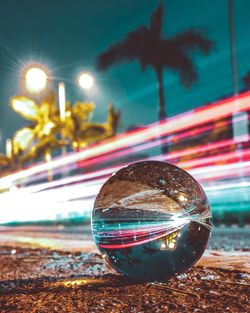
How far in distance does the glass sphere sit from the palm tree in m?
23.0

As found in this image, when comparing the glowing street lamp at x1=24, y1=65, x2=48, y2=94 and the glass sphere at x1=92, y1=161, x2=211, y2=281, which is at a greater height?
the glowing street lamp at x1=24, y1=65, x2=48, y2=94

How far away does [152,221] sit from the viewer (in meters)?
4.16

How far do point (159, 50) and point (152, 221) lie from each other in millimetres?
24908

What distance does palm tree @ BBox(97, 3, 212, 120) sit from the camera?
2684 cm

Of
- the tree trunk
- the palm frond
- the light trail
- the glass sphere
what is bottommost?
the glass sphere

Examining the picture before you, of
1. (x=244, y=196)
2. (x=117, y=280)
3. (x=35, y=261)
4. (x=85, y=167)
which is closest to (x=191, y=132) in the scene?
(x=85, y=167)

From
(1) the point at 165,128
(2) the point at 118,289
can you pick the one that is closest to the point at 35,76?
(1) the point at 165,128

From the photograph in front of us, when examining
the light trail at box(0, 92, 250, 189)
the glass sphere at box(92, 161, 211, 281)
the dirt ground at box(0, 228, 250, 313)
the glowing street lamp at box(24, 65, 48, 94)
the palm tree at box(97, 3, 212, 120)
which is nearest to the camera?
the dirt ground at box(0, 228, 250, 313)

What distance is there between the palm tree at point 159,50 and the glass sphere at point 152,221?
23.0 meters

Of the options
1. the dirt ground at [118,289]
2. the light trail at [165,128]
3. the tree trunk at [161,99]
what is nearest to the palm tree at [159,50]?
the tree trunk at [161,99]

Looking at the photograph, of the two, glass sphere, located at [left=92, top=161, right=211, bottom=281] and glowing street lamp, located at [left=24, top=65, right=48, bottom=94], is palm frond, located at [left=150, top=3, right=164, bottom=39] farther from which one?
glass sphere, located at [left=92, top=161, right=211, bottom=281]

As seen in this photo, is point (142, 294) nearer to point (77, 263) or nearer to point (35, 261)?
point (77, 263)

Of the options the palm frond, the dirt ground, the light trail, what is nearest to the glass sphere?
the dirt ground

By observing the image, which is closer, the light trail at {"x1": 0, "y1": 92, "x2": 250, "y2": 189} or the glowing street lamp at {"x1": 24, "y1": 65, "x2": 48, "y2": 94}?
the light trail at {"x1": 0, "y1": 92, "x2": 250, "y2": 189}
